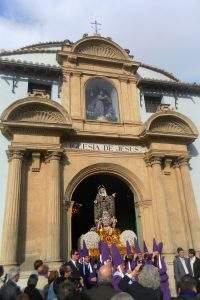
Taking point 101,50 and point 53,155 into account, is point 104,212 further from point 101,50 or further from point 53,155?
point 101,50

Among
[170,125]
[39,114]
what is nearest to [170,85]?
[170,125]

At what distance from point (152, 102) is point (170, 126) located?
2.01m

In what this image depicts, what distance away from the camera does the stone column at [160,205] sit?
47.1 feet

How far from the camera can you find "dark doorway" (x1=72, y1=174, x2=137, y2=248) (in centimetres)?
1797

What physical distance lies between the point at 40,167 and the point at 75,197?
4.04 meters

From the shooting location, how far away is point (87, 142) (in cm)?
1588

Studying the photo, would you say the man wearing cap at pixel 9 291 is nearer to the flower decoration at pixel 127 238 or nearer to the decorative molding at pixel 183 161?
the flower decoration at pixel 127 238

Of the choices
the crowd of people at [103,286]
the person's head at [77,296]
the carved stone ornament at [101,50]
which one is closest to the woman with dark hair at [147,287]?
the crowd of people at [103,286]

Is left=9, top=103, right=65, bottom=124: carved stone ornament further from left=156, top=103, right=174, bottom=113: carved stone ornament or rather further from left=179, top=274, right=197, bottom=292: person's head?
left=179, top=274, right=197, bottom=292: person's head

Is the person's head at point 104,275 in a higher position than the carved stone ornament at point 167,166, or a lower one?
lower

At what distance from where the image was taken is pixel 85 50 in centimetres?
1794

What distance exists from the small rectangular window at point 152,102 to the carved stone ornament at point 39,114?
5002 mm

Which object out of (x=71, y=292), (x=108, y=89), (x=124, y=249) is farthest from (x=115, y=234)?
(x=71, y=292)

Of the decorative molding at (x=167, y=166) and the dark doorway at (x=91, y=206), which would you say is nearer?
the decorative molding at (x=167, y=166)
